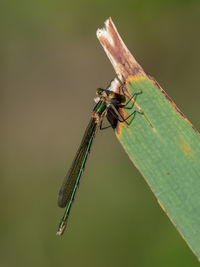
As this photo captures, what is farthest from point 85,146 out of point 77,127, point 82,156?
point 77,127

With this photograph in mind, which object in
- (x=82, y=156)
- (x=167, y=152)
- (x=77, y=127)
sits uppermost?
(x=77, y=127)

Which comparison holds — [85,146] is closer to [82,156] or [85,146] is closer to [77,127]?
[82,156]

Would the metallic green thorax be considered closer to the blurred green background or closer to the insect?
the insect

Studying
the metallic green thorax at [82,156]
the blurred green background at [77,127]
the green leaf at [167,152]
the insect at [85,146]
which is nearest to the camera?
the green leaf at [167,152]

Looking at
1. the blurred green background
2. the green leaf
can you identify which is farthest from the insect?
the blurred green background

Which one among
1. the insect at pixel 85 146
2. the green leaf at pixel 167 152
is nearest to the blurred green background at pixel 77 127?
the insect at pixel 85 146

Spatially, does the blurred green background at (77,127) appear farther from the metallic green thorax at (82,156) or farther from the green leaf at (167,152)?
the green leaf at (167,152)
